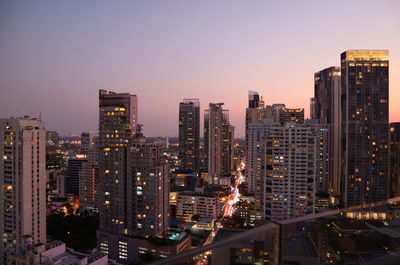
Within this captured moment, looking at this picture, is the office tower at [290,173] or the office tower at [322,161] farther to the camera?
the office tower at [322,161]

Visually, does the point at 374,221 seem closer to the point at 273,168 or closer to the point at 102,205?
the point at 273,168

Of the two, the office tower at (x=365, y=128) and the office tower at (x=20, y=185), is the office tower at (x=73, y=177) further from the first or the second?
the office tower at (x=365, y=128)

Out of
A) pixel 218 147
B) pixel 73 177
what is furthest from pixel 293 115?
pixel 73 177

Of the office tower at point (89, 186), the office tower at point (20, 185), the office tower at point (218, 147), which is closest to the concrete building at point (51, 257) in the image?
the office tower at point (20, 185)

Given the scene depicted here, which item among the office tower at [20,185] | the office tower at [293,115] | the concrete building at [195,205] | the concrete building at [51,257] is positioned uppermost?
the office tower at [293,115]

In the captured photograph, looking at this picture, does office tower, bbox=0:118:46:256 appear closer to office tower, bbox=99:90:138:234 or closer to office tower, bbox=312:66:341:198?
office tower, bbox=99:90:138:234

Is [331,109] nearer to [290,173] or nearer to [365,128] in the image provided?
[365,128]
